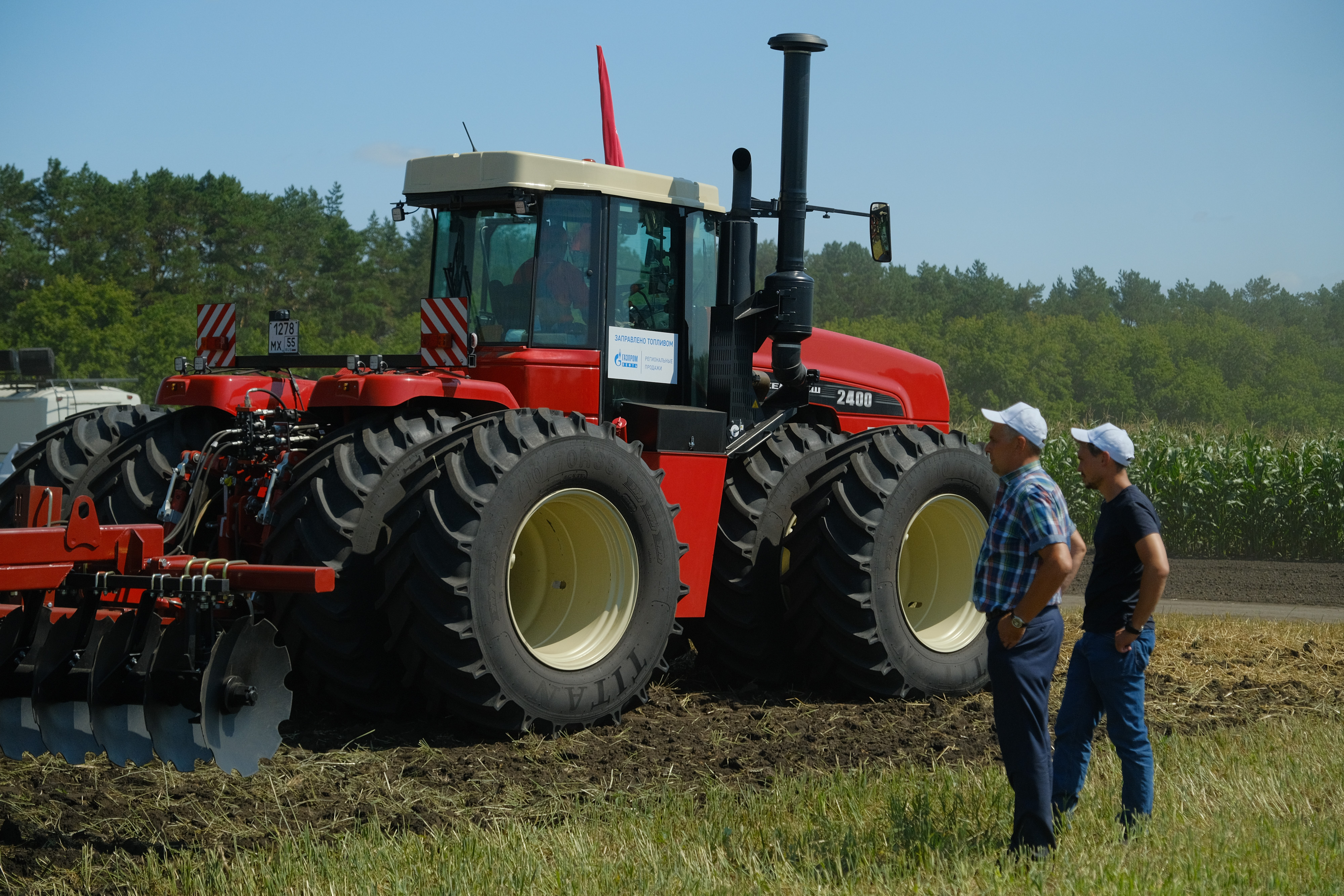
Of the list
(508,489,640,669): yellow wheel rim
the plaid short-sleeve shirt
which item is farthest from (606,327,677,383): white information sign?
the plaid short-sleeve shirt

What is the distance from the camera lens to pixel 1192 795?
4.95 meters

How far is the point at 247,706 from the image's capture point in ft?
14.3

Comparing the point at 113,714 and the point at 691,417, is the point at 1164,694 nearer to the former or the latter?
the point at 691,417

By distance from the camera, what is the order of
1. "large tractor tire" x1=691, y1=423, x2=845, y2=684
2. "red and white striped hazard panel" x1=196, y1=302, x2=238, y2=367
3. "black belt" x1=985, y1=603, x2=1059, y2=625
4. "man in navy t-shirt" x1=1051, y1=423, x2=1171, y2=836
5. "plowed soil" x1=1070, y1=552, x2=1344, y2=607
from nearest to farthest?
"black belt" x1=985, y1=603, x2=1059, y2=625 < "man in navy t-shirt" x1=1051, y1=423, x2=1171, y2=836 < "red and white striped hazard panel" x1=196, y1=302, x2=238, y2=367 < "large tractor tire" x1=691, y1=423, x2=845, y2=684 < "plowed soil" x1=1070, y1=552, x2=1344, y2=607

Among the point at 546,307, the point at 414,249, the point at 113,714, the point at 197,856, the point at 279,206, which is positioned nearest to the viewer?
the point at 197,856

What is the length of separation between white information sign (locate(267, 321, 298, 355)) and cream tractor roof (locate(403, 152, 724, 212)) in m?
0.98

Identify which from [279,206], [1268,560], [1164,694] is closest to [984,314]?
[279,206]

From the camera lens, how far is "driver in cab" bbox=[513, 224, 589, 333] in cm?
655

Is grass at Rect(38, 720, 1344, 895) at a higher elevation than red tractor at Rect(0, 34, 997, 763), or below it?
below

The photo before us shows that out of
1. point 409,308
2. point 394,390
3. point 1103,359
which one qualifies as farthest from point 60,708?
point 1103,359

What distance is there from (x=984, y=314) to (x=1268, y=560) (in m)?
63.0

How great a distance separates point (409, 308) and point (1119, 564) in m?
62.3

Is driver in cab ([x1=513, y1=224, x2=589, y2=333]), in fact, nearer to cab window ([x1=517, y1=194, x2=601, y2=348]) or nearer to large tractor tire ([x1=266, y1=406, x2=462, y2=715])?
cab window ([x1=517, y1=194, x2=601, y2=348])

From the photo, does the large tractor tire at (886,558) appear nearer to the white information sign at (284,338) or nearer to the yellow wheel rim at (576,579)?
the yellow wheel rim at (576,579)
